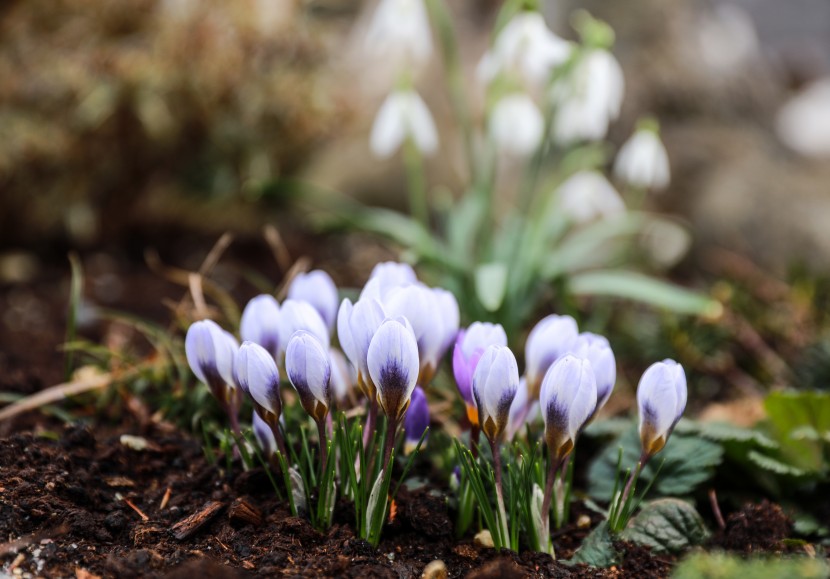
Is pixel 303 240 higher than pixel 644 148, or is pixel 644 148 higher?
pixel 644 148

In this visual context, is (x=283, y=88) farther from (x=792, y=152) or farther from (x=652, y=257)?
(x=792, y=152)

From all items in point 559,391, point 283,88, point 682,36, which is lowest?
point 559,391

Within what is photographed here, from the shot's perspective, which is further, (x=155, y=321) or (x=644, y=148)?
(x=155, y=321)

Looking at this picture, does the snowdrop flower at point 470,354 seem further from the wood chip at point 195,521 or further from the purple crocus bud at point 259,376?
the wood chip at point 195,521

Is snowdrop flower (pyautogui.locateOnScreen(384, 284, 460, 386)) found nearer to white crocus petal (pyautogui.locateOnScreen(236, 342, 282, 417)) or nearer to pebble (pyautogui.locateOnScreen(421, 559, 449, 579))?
white crocus petal (pyautogui.locateOnScreen(236, 342, 282, 417))

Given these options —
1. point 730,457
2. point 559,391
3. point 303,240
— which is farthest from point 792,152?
point 559,391

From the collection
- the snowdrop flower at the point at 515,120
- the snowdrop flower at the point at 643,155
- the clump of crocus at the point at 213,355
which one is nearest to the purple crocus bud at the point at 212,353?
the clump of crocus at the point at 213,355
